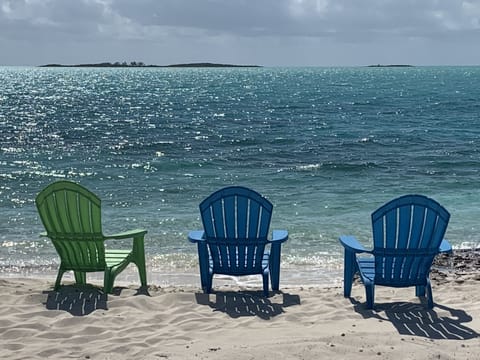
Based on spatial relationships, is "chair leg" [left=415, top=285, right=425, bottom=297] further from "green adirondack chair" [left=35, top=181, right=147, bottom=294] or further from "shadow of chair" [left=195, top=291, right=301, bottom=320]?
"green adirondack chair" [left=35, top=181, right=147, bottom=294]

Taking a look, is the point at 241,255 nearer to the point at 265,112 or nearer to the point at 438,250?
the point at 438,250

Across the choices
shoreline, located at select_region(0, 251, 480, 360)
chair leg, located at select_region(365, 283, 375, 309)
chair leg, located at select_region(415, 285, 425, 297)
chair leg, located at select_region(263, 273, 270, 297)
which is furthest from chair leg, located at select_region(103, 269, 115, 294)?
chair leg, located at select_region(415, 285, 425, 297)

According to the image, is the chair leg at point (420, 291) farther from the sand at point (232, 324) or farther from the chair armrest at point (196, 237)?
the chair armrest at point (196, 237)

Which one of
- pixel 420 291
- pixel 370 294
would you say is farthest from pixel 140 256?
pixel 420 291

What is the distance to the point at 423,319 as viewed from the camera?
5.02 meters

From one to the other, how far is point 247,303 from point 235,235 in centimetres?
62

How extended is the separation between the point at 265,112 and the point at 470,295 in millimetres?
34466

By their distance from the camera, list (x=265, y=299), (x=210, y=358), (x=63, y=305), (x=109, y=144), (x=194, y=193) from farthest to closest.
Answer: (x=109, y=144) < (x=194, y=193) < (x=265, y=299) < (x=63, y=305) < (x=210, y=358)

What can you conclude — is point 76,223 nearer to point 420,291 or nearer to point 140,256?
point 140,256

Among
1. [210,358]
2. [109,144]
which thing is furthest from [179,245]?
[109,144]

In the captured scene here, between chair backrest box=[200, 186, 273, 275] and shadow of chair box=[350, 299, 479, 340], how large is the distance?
96cm

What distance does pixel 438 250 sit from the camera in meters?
5.27

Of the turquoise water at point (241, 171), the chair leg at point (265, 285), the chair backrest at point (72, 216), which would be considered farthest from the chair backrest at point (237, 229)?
the turquoise water at point (241, 171)

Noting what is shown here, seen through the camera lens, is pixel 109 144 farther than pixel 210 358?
Yes
